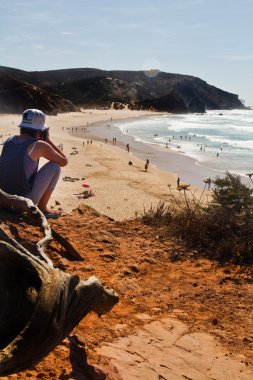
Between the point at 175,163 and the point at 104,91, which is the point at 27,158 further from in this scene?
the point at 104,91

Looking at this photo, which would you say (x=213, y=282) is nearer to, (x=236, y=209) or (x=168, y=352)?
(x=168, y=352)

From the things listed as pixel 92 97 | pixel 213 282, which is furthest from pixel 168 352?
pixel 92 97

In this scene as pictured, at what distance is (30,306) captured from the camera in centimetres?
213

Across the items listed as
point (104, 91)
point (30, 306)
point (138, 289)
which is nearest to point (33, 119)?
point (138, 289)

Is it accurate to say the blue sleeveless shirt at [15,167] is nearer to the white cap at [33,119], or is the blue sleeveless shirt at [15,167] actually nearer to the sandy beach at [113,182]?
the white cap at [33,119]

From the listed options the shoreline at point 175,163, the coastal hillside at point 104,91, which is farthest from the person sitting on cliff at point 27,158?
the coastal hillside at point 104,91

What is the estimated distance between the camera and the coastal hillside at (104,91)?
5503cm

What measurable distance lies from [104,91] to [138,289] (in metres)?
100

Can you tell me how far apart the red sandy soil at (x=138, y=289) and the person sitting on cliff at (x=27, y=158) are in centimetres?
50

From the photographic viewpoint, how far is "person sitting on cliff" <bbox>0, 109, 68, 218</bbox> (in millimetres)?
5195

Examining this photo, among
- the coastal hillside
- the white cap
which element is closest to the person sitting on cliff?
the white cap

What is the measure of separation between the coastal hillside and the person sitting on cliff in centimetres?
4859

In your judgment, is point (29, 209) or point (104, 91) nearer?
point (29, 209)

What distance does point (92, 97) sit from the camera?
312ft
